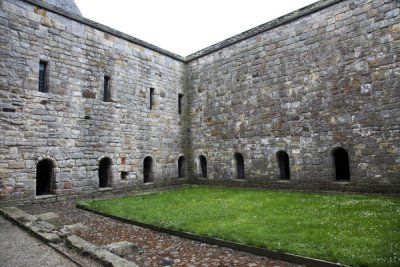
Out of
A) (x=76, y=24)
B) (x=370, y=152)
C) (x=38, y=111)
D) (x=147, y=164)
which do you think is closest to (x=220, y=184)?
(x=147, y=164)

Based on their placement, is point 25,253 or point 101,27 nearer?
point 25,253

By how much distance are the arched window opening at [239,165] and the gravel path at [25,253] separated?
28.7 feet

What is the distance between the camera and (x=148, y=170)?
13016 mm

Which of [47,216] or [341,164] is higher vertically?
[341,164]

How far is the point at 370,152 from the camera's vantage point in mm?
8852

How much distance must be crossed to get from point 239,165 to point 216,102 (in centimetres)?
318

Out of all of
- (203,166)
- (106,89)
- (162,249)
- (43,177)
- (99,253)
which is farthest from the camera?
(203,166)

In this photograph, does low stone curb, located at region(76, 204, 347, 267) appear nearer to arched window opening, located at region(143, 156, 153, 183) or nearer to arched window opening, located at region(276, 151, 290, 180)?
arched window opening, located at region(143, 156, 153, 183)

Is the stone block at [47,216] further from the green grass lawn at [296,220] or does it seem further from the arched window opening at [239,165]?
the arched window opening at [239,165]

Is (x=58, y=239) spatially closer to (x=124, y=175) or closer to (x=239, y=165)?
(x=124, y=175)

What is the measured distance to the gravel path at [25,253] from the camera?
4.09m

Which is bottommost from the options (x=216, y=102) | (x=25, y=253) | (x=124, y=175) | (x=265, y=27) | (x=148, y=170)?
(x=25, y=253)

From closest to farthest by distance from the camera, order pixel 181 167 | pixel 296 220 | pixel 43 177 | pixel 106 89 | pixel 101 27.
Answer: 1. pixel 296 220
2. pixel 43 177
3. pixel 101 27
4. pixel 106 89
5. pixel 181 167

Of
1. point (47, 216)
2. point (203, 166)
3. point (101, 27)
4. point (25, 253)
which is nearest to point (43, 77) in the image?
point (101, 27)
